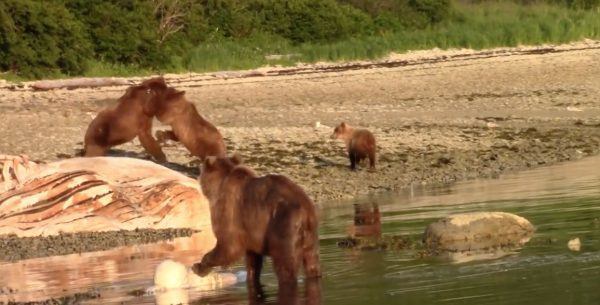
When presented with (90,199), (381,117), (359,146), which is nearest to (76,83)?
(381,117)

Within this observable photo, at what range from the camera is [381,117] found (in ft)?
86.8

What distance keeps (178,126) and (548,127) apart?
34.2 feet

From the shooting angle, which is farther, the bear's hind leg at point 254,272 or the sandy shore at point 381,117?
the sandy shore at point 381,117

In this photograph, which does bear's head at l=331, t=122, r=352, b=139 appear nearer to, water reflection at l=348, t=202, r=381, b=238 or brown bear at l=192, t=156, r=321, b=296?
water reflection at l=348, t=202, r=381, b=238

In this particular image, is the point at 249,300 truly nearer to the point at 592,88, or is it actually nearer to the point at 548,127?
the point at 548,127

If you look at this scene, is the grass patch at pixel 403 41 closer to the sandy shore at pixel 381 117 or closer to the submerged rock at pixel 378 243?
the sandy shore at pixel 381 117

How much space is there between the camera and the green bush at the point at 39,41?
32688 mm

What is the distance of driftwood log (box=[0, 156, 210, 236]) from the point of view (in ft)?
48.5

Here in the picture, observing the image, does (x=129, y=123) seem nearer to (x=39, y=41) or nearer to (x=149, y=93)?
(x=149, y=93)

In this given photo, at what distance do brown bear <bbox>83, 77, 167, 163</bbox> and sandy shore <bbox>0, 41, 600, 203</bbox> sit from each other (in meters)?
1.41

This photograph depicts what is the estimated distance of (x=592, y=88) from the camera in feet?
107

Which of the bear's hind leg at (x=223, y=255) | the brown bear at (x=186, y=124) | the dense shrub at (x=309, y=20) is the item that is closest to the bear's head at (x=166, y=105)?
the brown bear at (x=186, y=124)

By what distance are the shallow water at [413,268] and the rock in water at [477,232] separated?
0.69ft

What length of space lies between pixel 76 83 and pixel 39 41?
303 cm
